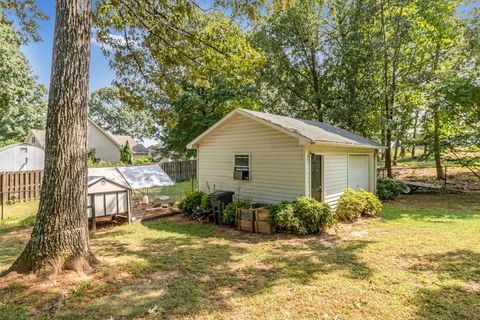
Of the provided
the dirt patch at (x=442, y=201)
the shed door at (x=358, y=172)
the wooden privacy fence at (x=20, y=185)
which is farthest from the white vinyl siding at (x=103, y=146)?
the dirt patch at (x=442, y=201)

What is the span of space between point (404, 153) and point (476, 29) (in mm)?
16392

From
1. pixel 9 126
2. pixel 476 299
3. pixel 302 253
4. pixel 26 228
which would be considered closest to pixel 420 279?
pixel 476 299

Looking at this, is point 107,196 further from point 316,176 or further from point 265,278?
point 316,176

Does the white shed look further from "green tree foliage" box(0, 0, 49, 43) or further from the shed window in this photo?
"green tree foliage" box(0, 0, 49, 43)

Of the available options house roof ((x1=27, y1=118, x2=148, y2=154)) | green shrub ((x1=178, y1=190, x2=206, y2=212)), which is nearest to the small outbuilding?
green shrub ((x1=178, y1=190, x2=206, y2=212))

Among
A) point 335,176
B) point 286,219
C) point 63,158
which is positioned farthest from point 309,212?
point 63,158

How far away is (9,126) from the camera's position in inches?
1191

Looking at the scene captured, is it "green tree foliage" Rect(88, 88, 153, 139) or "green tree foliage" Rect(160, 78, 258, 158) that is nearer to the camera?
"green tree foliage" Rect(160, 78, 258, 158)

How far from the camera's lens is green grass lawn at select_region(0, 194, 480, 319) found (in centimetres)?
351

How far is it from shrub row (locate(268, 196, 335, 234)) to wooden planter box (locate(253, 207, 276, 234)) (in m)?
0.14

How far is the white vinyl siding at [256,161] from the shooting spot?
827 cm

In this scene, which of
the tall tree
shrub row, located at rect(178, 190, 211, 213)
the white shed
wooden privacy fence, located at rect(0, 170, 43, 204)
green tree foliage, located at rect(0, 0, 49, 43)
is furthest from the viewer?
the tall tree

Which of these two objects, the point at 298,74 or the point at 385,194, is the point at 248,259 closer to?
the point at 385,194

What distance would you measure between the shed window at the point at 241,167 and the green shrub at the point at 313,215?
7.82 ft
